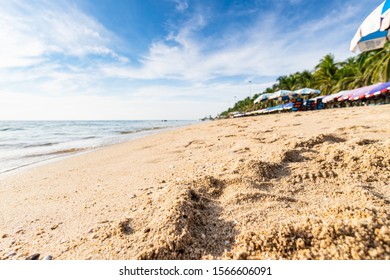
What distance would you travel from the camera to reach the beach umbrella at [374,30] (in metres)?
2.84

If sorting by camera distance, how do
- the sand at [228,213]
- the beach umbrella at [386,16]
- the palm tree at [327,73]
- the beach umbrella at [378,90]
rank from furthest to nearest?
1. the palm tree at [327,73]
2. the beach umbrella at [378,90]
3. the beach umbrella at [386,16]
4. the sand at [228,213]

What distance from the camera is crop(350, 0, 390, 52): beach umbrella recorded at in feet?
9.32

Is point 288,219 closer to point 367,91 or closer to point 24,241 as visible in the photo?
point 24,241

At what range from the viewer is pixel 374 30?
2.99 metres

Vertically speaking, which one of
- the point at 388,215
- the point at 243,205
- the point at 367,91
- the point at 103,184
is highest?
the point at 367,91

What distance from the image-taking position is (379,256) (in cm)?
84

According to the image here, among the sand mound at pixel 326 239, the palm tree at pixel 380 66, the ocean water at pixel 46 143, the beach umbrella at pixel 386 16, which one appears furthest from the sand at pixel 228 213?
the palm tree at pixel 380 66

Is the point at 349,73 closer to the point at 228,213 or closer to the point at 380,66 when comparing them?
the point at 380,66

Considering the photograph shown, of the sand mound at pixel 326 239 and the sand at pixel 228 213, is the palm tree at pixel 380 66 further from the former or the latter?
the sand mound at pixel 326 239

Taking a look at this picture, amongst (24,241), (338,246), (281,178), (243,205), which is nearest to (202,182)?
(243,205)

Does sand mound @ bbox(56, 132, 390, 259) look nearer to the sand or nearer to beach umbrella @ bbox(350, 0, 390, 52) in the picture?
the sand

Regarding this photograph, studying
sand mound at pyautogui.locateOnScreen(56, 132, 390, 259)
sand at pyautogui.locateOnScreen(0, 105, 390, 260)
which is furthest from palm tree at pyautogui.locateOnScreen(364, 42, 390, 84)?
sand mound at pyautogui.locateOnScreen(56, 132, 390, 259)

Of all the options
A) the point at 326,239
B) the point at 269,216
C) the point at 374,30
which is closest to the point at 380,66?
the point at 374,30

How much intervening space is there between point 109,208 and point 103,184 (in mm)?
912
